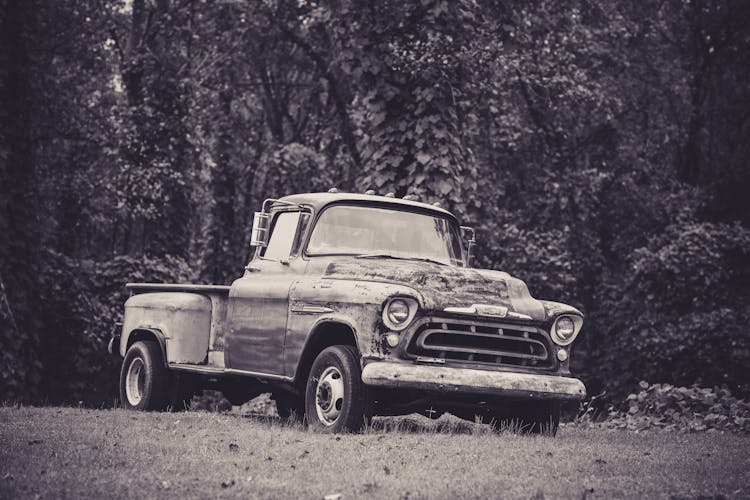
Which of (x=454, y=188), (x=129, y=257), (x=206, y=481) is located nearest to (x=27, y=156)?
(x=129, y=257)

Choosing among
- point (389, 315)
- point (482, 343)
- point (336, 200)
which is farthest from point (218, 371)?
point (482, 343)

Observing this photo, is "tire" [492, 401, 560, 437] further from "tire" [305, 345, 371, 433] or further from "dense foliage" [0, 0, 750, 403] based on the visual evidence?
"dense foliage" [0, 0, 750, 403]

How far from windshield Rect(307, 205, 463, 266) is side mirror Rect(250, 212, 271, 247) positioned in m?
0.69

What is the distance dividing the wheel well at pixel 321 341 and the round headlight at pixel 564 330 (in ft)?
5.83

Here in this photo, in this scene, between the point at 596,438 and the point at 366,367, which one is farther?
the point at 596,438

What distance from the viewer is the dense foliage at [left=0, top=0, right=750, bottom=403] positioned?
17.4m

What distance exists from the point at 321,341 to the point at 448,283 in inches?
50.1

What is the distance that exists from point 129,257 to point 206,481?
16496mm

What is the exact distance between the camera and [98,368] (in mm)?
21531

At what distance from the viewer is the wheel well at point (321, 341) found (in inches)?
367

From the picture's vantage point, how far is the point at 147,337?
12227 millimetres

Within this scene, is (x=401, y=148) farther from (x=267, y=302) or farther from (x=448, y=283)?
(x=448, y=283)

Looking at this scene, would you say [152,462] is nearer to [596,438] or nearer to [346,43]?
[596,438]

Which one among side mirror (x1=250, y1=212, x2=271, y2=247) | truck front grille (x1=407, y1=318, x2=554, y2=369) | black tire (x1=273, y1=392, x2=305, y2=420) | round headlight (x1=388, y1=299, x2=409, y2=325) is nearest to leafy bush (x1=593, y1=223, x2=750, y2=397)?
black tire (x1=273, y1=392, x2=305, y2=420)
